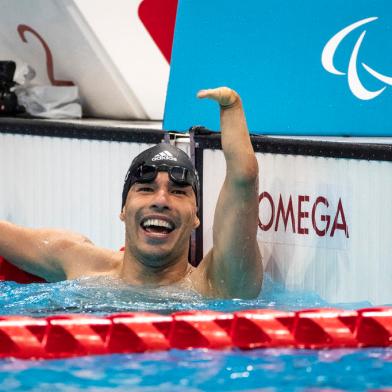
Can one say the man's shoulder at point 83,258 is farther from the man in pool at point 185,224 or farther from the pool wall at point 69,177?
the pool wall at point 69,177

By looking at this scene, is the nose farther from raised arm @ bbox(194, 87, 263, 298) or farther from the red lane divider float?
the red lane divider float

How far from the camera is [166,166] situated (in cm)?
377

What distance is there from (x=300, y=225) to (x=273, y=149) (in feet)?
0.92

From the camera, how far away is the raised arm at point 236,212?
3.57 m

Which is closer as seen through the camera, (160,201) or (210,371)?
(210,371)

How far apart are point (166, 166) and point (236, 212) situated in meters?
0.32

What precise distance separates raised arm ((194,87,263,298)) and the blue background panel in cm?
48

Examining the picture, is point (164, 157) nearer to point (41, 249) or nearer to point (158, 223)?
point (158, 223)

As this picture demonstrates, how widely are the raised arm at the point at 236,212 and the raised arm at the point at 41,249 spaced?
0.67m

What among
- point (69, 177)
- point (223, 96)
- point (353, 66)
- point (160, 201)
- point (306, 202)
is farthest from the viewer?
point (69, 177)

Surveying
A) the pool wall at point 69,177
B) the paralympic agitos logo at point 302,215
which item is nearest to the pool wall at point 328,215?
the paralympic agitos logo at point 302,215

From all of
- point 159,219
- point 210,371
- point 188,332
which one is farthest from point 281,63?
point 210,371

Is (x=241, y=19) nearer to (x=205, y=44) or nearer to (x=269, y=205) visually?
(x=205, y=44)

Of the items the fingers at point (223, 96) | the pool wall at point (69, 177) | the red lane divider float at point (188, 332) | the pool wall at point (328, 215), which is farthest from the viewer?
the pool wall at point (69, 177)
